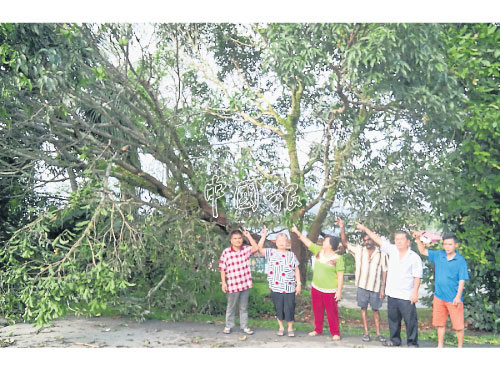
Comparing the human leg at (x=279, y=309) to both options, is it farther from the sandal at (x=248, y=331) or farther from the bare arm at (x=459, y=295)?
the bare arm at (x=459, y=295)

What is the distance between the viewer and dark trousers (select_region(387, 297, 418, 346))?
614 centimetres

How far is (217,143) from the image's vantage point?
7.04m

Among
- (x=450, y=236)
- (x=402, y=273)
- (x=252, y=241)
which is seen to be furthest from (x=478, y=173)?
(x=252, y=241)

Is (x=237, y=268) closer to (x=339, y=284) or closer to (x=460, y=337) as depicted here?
(x=339, y=284)

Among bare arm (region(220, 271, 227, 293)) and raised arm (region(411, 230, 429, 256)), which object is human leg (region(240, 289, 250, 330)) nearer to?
bare arm (region(220, 271, 227, 293))

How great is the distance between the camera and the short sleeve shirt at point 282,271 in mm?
6496

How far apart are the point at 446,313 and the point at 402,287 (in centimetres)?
67

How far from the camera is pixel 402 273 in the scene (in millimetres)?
6152

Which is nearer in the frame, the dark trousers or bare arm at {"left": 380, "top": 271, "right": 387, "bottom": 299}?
the dark trousers

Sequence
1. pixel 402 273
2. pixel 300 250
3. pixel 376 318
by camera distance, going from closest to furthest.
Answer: pixel 402 273 → pixel 376 318 → pixel 300 250

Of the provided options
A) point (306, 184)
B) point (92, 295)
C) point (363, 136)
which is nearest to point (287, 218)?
point (306, 184)

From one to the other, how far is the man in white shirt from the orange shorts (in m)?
0.28

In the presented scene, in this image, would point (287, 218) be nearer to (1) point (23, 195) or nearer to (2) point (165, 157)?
(2) point (165, 157)

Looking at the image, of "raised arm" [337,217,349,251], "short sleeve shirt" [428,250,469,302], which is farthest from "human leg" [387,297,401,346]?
"raised arm" [337,217,349,251]
